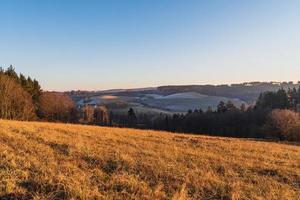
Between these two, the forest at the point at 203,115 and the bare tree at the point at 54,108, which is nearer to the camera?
the forest at the point at 203,115

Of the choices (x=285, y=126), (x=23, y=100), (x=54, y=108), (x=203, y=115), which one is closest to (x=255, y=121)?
(x=285, y=126)

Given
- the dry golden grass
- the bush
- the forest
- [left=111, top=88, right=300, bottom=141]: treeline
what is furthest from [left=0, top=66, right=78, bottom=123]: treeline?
the dry golden grass

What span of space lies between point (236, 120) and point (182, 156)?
236 feet

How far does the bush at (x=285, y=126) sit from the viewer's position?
6191 cm

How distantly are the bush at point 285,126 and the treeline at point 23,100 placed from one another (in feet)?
152

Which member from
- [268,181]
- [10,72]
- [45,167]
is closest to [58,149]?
[45,167]

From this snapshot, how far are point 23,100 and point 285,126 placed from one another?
160 ft

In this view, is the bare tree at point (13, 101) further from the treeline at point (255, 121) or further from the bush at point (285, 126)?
the bush at point (285, 126)

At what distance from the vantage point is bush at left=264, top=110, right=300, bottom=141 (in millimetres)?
61906

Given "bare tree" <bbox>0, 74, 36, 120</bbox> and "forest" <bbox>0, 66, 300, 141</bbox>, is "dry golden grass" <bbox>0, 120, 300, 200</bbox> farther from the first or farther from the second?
"forest" <bbox>0, 66, 300, 141</bbox>

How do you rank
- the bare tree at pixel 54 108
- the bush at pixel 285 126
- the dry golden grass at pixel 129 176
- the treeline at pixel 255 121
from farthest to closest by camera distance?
1. the bare tree at pixel 54 108
2. the treeline at pixel 255 121
3. the bush at pixel 285 126
4. the dry golden grass at pixel 129 176

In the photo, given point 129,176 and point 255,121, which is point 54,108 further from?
point 129,176

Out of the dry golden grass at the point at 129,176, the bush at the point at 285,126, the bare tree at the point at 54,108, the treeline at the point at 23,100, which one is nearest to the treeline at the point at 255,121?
the bush at the point at 285,126

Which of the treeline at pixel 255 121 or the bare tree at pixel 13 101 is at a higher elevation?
the bare tree at pixel 13 101
